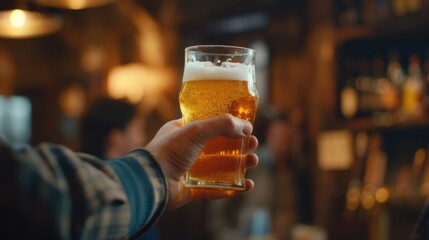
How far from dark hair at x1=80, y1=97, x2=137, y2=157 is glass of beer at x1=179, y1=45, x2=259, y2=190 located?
238cm

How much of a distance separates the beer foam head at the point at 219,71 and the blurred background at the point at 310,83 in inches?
65.2

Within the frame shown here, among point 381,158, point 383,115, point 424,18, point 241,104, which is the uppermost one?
point 424,18

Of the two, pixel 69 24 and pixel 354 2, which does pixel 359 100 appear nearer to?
pixel 354 2

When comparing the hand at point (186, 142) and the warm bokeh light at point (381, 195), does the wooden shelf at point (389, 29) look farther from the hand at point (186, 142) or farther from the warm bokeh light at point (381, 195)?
the hand at point (186, 142)

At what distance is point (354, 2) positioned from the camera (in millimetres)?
4289

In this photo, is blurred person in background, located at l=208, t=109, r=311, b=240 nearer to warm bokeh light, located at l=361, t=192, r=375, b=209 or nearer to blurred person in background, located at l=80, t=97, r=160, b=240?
warm bokeh light, located at l=361, t=192, r=375, b=209

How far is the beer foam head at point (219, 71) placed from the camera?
129cm

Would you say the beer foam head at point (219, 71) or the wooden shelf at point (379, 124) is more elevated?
the beer foam head at point (219, 71)

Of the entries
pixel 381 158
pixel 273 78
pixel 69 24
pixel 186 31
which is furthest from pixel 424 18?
pixel 69 24

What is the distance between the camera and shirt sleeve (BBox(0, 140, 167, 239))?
792 millimetres

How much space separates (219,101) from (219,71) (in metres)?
0.08

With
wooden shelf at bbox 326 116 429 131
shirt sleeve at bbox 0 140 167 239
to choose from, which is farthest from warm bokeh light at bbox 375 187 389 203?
shirt sleeve at bbox 0 140 167 239

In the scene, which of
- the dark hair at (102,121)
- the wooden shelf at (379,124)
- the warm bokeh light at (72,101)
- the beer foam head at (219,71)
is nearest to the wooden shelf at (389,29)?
the wooden shelf at (379,124)

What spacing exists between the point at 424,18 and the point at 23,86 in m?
6.05
